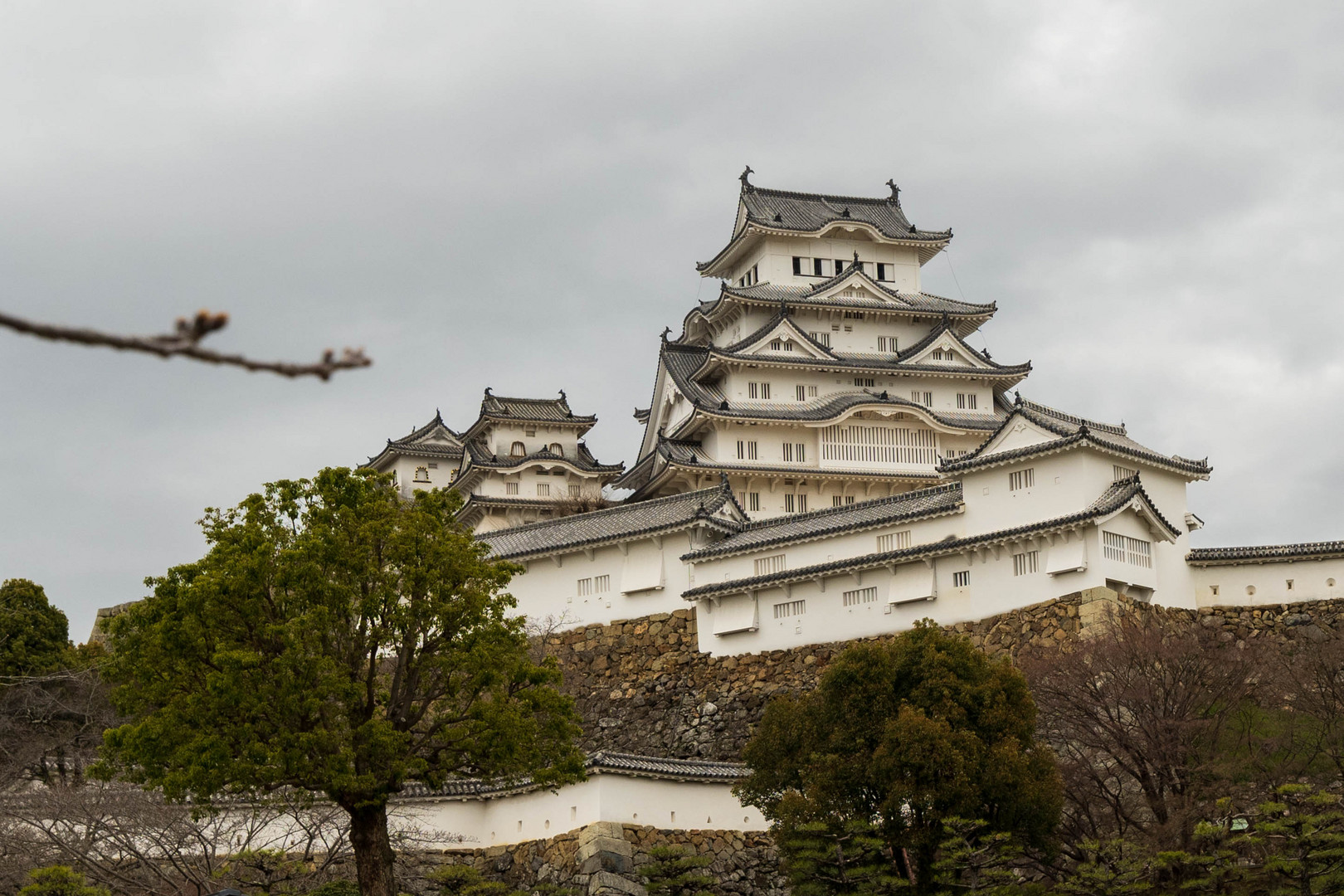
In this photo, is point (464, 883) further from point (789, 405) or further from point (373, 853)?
point (789, 405)

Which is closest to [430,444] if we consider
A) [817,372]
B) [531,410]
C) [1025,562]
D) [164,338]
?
[531,410]

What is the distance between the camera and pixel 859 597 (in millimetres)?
30078

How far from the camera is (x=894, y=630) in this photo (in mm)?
29375

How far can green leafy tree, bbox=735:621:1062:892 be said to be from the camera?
2003cm

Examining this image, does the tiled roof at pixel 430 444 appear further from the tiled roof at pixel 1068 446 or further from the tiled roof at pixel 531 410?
the tiled roof at pixel 1068 446

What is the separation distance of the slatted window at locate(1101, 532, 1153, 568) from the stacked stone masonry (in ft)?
2.52

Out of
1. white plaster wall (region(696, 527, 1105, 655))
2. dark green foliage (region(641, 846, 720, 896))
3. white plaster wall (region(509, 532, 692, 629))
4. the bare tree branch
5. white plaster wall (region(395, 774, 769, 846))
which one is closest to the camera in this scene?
the bare tree branch

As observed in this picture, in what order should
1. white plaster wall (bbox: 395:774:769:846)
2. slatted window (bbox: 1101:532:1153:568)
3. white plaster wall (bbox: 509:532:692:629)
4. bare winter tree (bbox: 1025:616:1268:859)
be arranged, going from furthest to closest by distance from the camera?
white plaster wall (bbox: 509:532:692:629), slatted window (bbox: 1101:532:1153:568), white plaster wall (bbox: 395:774:769:846), bare winter tree (bbox: 1025:616:1268:859)

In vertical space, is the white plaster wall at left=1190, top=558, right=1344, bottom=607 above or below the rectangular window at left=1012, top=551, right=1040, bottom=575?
below

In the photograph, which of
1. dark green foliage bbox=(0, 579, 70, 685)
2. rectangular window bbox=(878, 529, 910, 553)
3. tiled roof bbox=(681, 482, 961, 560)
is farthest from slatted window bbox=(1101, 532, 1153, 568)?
dark green foliage bbox=(0, 579, 70, 685)

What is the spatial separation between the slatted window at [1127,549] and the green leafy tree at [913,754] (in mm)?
6359

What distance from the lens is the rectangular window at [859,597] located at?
98.2 feet

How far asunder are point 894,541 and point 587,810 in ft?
30.8

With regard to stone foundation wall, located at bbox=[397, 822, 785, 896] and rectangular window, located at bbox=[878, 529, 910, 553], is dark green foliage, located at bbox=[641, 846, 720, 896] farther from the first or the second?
rectangular window, located at bbox=[878, 529, 910, 553]
